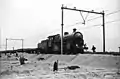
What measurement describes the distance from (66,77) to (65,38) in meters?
15.4

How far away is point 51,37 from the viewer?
27.2m

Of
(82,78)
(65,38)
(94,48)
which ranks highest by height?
(65,38)

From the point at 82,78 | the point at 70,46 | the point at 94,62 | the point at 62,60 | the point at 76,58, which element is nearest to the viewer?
the point at 82,78

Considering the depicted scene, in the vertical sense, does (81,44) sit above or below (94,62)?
above

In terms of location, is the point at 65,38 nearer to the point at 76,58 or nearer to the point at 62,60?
the point at 62,60

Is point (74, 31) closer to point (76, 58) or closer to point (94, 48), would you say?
point (94, 48)

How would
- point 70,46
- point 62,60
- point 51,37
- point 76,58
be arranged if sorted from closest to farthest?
point 76,58 → point 62,60 → point 70,46 → point 51,37

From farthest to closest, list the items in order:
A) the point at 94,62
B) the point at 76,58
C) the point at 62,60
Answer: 1. the point at 62,60
2. the point at 76,58
3. the point at 94,62

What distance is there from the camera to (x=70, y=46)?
22.9m

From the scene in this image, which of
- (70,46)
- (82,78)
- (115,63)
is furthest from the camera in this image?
(70,46)

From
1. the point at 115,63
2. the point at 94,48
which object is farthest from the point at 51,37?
the point at 115,63

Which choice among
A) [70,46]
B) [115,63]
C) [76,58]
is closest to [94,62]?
[115,63]

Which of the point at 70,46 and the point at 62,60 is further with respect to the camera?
the point at 70,46

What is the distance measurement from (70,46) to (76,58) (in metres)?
5.30
